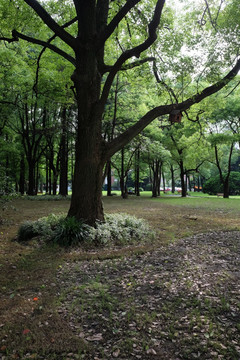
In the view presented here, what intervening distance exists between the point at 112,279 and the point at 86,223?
8.59 ft


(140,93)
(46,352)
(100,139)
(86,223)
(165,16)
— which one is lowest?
(46,352)

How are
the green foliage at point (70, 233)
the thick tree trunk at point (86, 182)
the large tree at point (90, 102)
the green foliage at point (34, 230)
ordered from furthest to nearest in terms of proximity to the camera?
the thick tree trunk at point (86, 182)
the green foliage at point (34, 230)
the large tree at point (90, 102)
the green foliage at point (70, 233)

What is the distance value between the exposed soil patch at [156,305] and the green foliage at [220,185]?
105 feet

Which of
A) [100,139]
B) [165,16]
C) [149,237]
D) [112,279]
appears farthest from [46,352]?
[165,16]

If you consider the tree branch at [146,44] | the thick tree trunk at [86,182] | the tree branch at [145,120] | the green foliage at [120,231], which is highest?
the tree branch at [146,44]

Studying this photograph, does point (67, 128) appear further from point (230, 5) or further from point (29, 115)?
point (230, 5)

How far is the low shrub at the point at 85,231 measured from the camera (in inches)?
245

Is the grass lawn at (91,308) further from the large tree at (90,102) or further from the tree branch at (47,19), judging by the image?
the tree branch at (47,19)

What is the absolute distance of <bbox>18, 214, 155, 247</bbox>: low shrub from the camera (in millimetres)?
6234

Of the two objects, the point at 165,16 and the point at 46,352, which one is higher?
the point at 165,16

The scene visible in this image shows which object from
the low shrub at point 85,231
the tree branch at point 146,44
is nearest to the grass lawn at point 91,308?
the low shrub at point 85,231

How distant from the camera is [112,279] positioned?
4332 mm

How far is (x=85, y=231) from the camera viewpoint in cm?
636

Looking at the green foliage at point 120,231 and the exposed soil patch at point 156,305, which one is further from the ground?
the green foliage at point 120,231
